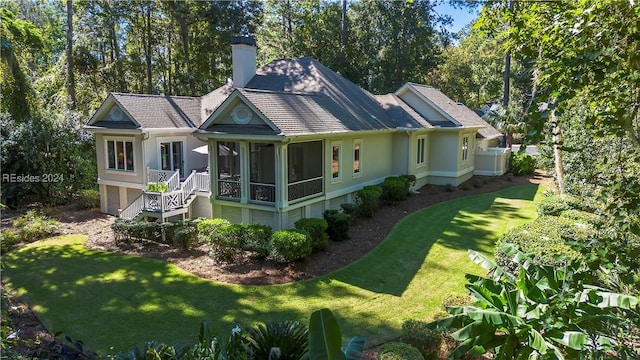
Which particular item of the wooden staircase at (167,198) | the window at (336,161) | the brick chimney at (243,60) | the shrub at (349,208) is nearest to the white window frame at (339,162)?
the window at (336,161)

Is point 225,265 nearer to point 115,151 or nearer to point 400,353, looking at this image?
point 400,353

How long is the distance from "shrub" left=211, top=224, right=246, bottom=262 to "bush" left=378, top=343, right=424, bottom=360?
7.46m

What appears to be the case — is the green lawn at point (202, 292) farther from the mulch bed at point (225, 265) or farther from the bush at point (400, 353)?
the bush at point (400, 353)

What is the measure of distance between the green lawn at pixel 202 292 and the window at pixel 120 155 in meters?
4.50

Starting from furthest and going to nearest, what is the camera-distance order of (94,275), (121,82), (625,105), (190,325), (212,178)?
(121,82), (212,178), (94,275), (190,325), (625,105)

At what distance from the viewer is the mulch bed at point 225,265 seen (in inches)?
400

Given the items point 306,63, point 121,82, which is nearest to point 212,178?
point 306,63

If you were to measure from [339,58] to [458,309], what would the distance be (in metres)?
30.3

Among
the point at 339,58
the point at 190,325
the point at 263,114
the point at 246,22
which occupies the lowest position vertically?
the point at 190,325

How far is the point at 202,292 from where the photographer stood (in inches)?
Answer: 455

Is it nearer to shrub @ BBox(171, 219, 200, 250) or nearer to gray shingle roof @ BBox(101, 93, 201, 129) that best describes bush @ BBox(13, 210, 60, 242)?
gray shingle roof @ BBox(101, 93, 201, 129)

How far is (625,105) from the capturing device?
4.47 m

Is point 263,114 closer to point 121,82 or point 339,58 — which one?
point 339,58

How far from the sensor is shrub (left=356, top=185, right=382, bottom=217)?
1802 cm
